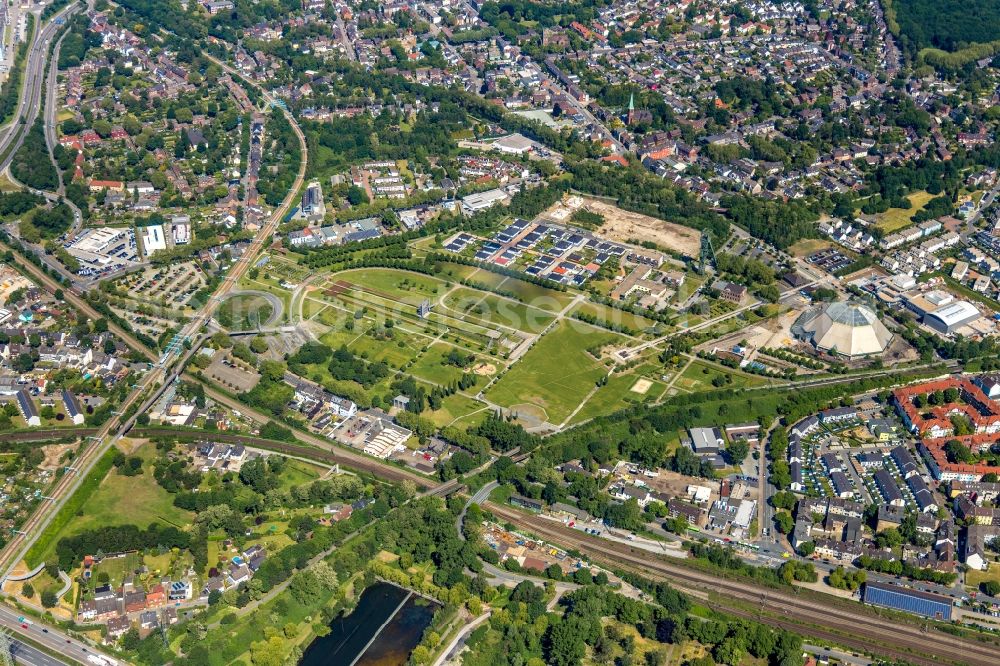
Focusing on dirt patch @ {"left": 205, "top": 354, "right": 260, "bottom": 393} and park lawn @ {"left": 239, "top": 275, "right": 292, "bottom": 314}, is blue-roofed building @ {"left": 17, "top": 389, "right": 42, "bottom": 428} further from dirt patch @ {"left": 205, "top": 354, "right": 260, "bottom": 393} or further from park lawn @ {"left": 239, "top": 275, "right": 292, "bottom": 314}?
park lawn @ {"left": 239, "top": 275, "right": 292, "bottom": 314}

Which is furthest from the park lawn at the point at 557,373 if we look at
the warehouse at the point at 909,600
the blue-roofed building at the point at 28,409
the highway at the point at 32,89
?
the highway at the point at 32,89

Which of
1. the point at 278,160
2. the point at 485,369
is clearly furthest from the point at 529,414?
the point at 278,160

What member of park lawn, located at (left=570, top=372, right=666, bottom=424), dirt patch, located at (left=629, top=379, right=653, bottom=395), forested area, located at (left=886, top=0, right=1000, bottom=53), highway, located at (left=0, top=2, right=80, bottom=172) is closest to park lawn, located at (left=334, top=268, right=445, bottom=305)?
park lawn, located at (left=570, top=372, right=666, bottom=424)

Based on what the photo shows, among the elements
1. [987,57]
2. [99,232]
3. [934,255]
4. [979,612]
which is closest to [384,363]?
[99,232]

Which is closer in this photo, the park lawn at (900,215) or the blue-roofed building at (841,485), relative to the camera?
the blue-roofed building at (841,485)

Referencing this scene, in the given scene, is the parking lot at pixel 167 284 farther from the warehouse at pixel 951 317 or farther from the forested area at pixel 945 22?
the forested area at pixel 945 22

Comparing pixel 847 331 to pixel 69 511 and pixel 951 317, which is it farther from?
pixel 69 511
